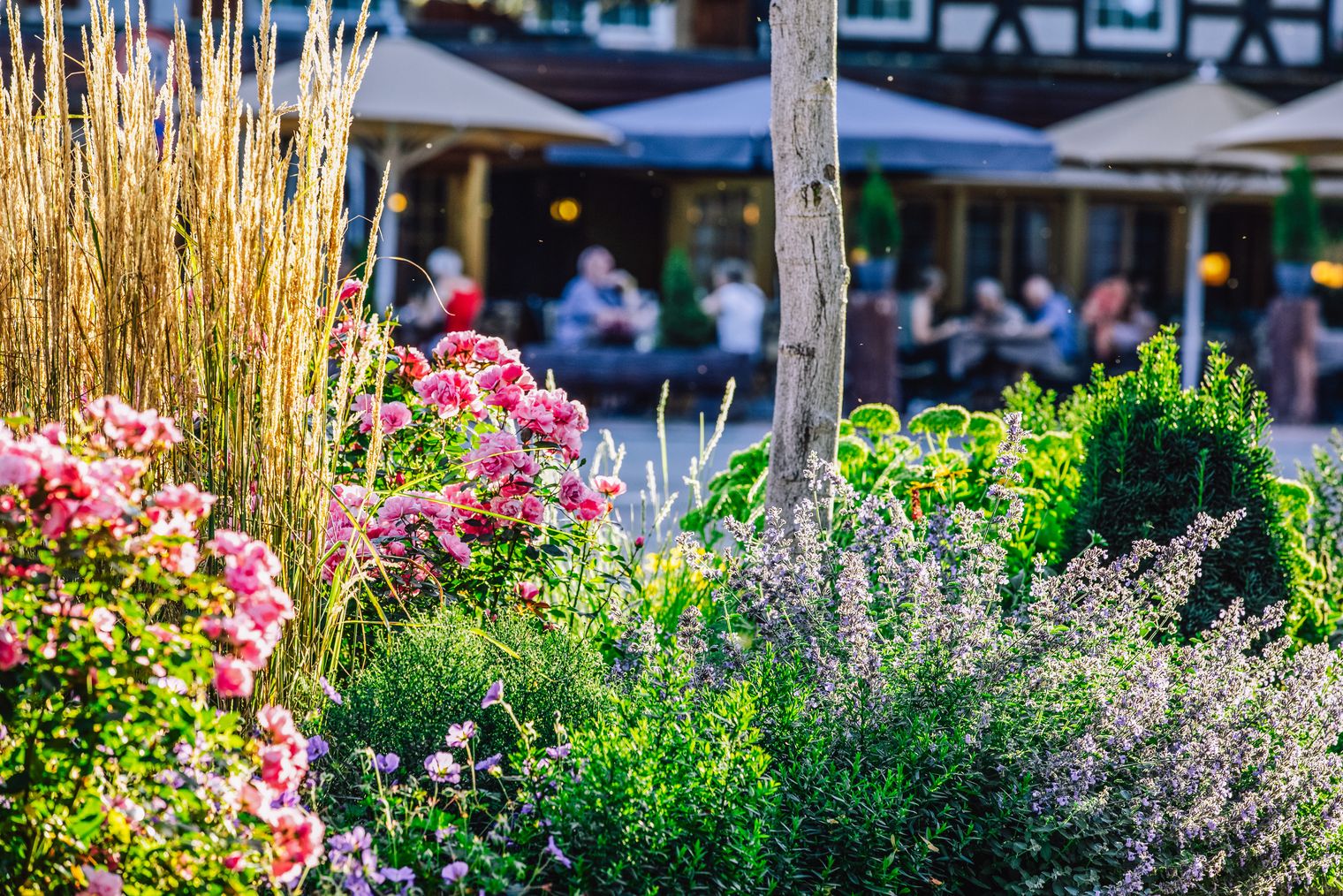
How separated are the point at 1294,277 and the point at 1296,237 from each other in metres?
0.30

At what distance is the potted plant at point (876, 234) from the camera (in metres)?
10.5

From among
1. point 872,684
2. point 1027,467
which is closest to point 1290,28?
point 1027,467

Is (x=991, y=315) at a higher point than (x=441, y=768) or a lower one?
lower

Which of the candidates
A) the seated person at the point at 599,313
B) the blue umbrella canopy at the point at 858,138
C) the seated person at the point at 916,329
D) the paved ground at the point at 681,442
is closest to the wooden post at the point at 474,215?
the seated person at the point at 599,313

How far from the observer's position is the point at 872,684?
238 cm

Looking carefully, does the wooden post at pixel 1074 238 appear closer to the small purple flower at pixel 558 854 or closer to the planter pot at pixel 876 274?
the planter pot at pixel 876 274

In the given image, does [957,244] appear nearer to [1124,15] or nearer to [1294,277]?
[1124,15]

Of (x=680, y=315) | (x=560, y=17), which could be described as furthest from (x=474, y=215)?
(x=680, y=315)

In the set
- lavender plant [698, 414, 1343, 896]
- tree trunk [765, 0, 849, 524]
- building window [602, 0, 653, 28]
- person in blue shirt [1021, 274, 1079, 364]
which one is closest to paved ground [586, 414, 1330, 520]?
person in blue shirt [1021, 274, 1079, 364]

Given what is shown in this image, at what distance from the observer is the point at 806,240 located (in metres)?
3.13

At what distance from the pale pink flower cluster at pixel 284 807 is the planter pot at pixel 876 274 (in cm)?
922

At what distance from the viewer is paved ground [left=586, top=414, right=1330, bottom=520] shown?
8.48m

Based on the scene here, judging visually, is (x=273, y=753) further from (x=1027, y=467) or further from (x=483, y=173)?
(x=483, y=173)

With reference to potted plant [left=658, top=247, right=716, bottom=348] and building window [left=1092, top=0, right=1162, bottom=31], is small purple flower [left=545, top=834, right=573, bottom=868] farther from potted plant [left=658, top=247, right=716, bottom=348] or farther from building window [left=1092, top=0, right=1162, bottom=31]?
building window [left=1092, top=0, right=1162, bottom=31]
